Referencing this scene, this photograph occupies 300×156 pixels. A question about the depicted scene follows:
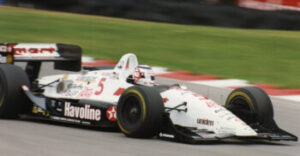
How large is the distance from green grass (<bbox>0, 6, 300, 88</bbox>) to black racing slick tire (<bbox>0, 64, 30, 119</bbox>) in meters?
6.04

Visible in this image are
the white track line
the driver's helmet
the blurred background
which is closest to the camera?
the driver's helmet

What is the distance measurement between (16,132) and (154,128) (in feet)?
5.21

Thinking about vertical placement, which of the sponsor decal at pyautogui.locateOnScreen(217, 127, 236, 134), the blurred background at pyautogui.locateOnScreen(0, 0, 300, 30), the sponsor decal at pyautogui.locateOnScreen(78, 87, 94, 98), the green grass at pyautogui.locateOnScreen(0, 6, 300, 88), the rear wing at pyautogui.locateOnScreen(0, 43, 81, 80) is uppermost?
the blurred background at pyautogui.locateOnScreen(0, 0, 300, 30)

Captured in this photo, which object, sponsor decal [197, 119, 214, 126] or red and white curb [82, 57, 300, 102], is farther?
red and white curb [82, 57, 300, 102]

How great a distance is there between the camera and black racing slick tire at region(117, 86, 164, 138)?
22.6 ft

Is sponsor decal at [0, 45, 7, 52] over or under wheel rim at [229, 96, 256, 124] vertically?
over

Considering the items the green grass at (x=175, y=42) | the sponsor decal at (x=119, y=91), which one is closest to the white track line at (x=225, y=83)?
the green grass at (x=175, y=42)

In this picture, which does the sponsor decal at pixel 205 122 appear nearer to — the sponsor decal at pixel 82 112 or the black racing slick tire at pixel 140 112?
the black racing slick tire at pixel 140 112

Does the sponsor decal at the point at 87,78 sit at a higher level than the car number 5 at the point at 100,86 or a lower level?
higher

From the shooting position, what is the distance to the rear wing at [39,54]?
8992 mm

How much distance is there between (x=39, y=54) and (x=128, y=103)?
8.13 feet

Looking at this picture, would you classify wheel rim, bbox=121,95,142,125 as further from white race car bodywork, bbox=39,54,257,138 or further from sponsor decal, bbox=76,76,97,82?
sponsor decal, bbox=76,76,97,82

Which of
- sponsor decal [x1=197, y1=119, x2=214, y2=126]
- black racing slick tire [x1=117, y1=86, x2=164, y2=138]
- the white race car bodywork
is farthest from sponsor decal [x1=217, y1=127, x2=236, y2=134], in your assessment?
black racing slick tire [x1=117, y1=86, x2=164, y2=138]

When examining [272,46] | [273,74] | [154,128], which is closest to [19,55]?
[154,128]
